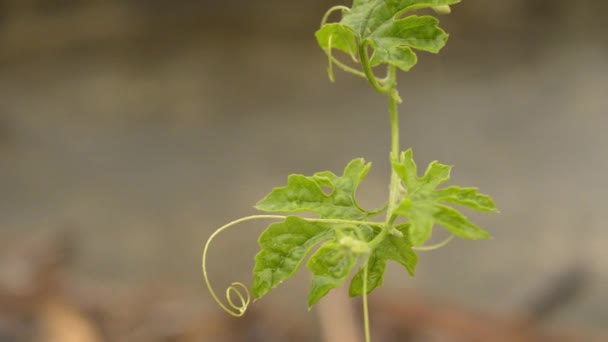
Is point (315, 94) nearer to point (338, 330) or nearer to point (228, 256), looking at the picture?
point (228, 256)

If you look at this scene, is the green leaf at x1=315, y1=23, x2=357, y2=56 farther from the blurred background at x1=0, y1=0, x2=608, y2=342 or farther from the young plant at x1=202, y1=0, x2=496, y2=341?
the blurred background at x1=0, y1=0, x2=608, y2=342

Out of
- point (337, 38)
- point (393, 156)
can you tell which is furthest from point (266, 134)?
point (393, 156)

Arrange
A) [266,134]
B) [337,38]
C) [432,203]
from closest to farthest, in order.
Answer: [432,203], [337,38], [266,134]

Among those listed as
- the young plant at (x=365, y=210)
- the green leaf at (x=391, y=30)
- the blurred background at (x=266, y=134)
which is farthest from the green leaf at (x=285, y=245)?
the blurred background at (x=266, y=134)

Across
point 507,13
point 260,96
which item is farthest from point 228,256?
point 507,13

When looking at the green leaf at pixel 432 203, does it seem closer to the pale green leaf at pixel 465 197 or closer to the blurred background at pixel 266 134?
the pale green leaf at pixel 465 197

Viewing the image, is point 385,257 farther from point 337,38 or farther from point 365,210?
point 337,38
